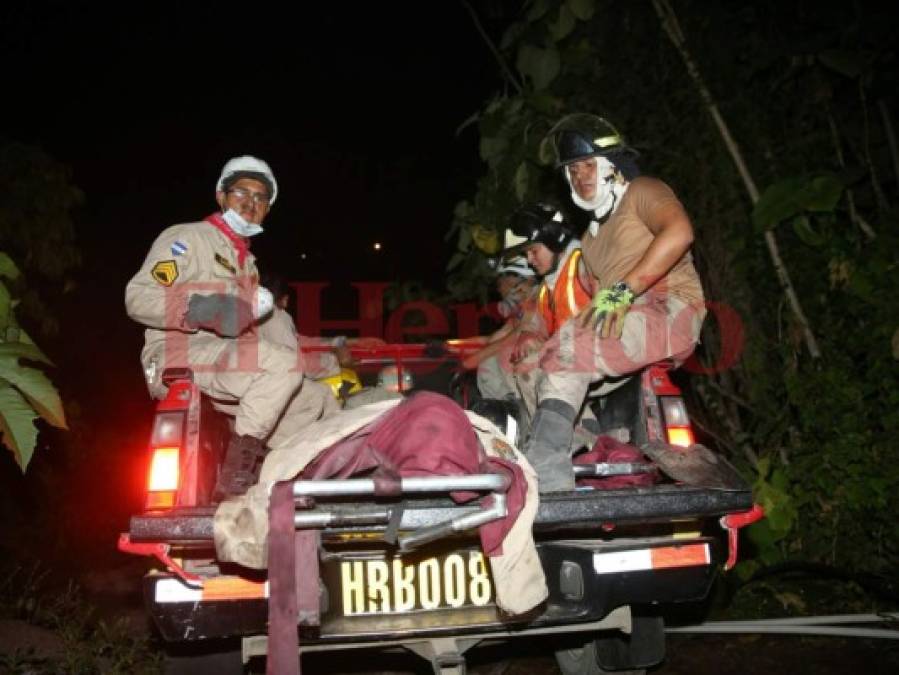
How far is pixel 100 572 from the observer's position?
6922 millimetres

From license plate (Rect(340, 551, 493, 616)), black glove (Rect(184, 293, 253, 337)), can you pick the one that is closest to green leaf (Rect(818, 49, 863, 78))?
black glove (Rect(184, 293, 253, 337))

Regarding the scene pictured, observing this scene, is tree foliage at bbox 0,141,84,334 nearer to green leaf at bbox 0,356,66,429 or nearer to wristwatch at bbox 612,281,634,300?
green leaf at bbox 0,356,66,429

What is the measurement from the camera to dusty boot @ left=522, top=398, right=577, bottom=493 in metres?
3.02

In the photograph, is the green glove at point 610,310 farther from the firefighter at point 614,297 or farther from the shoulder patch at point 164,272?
the shoulder patch at point 164,272

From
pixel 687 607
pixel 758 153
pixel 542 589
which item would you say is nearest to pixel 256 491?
pixel 542 589

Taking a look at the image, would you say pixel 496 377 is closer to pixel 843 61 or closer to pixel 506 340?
pixel 506 340

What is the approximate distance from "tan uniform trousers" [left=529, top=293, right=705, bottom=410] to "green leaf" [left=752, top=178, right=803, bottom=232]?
255cm

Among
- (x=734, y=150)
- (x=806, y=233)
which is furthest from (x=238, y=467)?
(x=734, y=150)

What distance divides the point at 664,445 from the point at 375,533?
1.26 metres

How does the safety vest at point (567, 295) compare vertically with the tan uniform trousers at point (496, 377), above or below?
above

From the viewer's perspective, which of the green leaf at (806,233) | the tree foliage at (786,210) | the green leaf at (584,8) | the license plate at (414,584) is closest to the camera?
the license plate at (414,584)

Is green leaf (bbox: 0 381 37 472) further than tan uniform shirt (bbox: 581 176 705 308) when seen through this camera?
No

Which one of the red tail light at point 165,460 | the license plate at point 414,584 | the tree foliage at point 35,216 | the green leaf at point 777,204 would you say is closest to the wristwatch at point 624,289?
the license plate at point 414,584

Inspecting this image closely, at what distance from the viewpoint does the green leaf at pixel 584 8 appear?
23.3 ft
